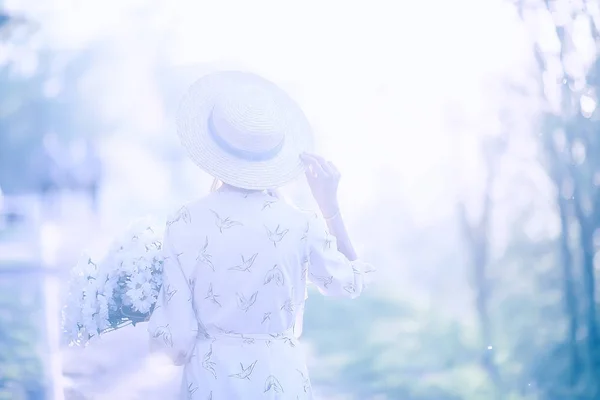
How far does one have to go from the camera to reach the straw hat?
131cm

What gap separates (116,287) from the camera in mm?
1386

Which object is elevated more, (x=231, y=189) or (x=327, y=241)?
(x=231, y=189)

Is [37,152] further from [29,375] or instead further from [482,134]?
[482,134]

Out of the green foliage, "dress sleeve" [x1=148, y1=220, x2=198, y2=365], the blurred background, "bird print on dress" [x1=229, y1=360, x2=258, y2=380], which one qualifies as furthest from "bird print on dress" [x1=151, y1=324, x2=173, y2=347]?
the green foliage

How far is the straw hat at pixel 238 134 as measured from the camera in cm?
131

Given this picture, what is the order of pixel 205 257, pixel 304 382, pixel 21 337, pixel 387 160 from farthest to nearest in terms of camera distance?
pixel 21 337
pixel 387 160
pixel 304 382
pixel 205 257

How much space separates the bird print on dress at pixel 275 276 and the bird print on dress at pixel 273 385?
0.17 m

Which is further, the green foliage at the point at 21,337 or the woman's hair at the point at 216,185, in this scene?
the green foliage at the point at 21,337

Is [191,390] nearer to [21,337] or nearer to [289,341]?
[289,341]

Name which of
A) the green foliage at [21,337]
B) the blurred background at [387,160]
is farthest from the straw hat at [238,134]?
the green foliage at [21,337]

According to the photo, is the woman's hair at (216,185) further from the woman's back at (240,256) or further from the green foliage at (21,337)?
the green foliage at (21,337)

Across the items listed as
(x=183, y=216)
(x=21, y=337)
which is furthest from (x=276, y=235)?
(x=21, y=337)

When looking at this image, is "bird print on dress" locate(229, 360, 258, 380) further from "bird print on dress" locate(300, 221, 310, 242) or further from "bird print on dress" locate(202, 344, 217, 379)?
"bird print on dress" locate(300, 221, 310, 242)

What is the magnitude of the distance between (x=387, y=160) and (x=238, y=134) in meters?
2.11
